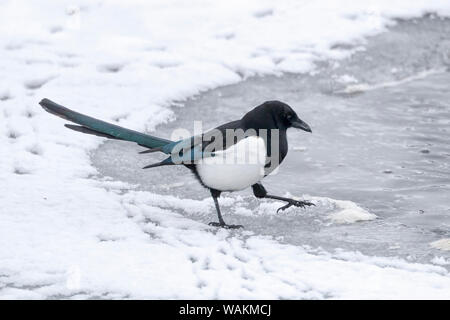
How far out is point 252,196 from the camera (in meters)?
5.66

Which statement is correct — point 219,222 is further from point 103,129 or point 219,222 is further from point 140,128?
point 140,128

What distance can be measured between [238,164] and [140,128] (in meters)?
1.94

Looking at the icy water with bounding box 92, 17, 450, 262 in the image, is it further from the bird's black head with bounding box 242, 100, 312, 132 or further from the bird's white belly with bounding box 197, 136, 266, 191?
the bird's black head with bounding box 242, 100, 312, 132

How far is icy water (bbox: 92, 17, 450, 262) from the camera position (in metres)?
5.04

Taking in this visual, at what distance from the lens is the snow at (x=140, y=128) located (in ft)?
13.5

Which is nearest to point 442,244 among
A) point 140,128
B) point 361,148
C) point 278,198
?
point 278,198

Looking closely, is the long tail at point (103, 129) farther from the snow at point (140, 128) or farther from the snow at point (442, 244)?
the snow at point (442, 244)

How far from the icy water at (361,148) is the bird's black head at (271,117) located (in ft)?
1.77

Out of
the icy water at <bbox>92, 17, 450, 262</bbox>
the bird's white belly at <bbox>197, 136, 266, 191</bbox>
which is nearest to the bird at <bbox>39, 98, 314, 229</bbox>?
the bird's white belly at <bbox>197, 136, 266, 191</bbox>

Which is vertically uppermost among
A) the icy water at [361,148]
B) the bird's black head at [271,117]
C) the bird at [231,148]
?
the bird's black head at [271,117]

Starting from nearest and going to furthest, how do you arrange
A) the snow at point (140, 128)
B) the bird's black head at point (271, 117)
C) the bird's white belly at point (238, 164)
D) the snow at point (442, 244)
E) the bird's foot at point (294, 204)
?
the snow at point (140, 128), the snow at point (442, 244), the bird's white belly at point (238, 164), the bird's black head at point (271, 117), the bird's foot at point (294, 204)

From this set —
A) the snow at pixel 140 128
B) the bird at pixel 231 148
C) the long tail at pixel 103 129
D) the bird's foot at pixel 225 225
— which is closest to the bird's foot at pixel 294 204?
the bird at pixel 231 148
